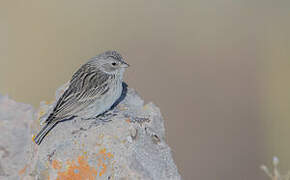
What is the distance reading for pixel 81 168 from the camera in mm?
4965

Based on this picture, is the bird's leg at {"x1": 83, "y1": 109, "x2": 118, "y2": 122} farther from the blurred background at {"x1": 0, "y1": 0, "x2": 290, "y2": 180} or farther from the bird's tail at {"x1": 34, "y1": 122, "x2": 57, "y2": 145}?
the blurred background at {"x1": 0, "y1": 0, "x2": 290, "y2": 180}

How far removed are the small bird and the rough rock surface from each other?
0.11m

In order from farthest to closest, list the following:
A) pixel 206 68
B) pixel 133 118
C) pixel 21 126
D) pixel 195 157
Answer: pixel 206 68 < pixel 195 157 < pixel 21 126 < pixel 133 118

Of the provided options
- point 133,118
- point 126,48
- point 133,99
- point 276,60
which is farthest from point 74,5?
point 133,118

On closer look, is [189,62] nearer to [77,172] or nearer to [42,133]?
[42,133]

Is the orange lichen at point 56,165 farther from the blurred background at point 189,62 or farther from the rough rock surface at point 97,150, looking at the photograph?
the blurred background at point 189,62

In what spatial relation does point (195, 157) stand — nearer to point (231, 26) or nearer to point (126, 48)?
point (126, 48)

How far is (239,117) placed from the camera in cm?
898

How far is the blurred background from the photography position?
8.38 meters

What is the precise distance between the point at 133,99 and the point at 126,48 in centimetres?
448

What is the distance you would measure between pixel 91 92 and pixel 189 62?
4.86 metres

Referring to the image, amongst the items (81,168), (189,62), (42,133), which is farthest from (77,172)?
(189,62)

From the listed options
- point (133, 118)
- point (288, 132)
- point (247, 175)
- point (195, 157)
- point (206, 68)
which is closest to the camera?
point (133, 118)

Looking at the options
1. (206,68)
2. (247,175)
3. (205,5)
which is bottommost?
(247,175)
